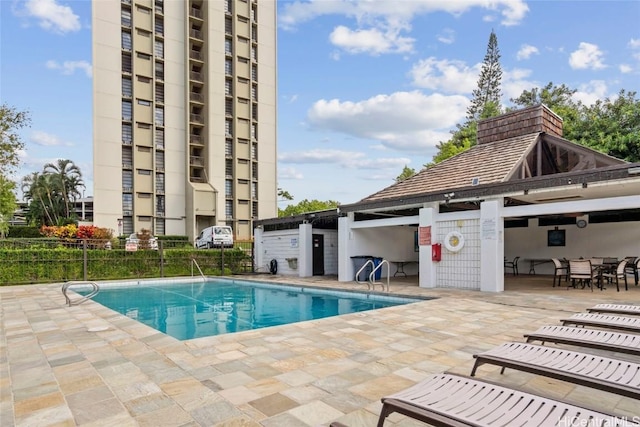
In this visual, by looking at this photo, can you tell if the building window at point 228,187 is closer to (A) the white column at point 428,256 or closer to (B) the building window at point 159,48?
(B) the building window at point 159,48

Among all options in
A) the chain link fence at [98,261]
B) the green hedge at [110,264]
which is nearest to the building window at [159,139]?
the chain link fence at [98,261]

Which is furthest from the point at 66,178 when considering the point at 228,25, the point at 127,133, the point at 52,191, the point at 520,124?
the point at 520,124

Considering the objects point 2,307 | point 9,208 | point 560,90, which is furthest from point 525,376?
point 9,208

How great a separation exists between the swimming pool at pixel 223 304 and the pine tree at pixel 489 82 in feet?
107

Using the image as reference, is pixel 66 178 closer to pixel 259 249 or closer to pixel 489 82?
pixel 259 249

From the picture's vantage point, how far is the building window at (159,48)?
34.4 m

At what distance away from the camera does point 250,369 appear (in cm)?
430

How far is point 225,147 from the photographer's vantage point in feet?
121

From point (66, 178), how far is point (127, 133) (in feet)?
82.0

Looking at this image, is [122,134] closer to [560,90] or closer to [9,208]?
[9,208]

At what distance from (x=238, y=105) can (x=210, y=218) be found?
11399 mm

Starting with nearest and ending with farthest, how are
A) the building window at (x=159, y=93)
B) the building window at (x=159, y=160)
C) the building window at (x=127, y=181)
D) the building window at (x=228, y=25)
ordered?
the building window at (x=127, y=181) → the building window at (x=159, y=160) → the building window at (x=159, y=93) → the building window at (x=228, y=25)

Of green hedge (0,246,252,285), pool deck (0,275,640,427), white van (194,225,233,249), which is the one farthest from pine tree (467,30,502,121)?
pool deck (0,275,640,427)

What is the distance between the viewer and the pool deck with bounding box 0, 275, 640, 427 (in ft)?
10.5
